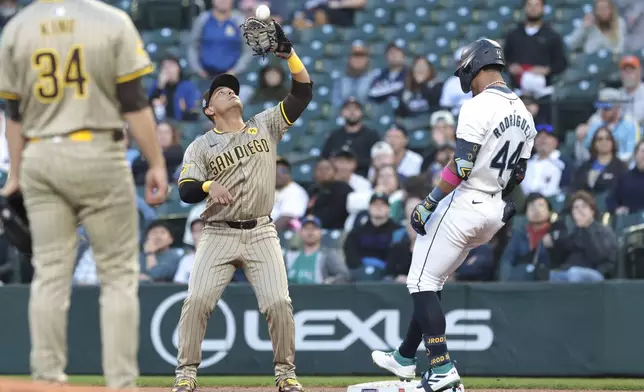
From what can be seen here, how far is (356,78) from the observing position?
50.3 feet

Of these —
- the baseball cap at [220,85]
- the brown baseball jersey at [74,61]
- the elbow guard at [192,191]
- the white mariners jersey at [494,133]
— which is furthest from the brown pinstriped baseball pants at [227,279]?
the brown baseball jersey at [74,61]

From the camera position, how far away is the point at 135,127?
566cm

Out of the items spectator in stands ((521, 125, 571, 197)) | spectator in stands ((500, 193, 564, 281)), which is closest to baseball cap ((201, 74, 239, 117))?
spectator in stands ((500, 193, 564, 281))

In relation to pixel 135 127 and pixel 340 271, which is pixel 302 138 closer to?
pixel 340 271

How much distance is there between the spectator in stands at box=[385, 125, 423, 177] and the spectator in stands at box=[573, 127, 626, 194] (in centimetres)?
178

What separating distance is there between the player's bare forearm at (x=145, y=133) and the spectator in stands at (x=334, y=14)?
11.1 meters

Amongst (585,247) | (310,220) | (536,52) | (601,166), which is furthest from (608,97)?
(310,220)

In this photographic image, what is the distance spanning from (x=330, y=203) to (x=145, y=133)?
276 inches

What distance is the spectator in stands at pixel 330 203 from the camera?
41.0 feet

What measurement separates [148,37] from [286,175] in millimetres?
4897

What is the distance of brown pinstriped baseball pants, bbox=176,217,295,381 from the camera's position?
7618 millimetres

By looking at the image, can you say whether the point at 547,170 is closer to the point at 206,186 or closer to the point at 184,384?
the point at 206,186

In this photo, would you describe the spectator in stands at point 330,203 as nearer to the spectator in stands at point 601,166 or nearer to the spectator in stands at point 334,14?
the spectator in stands at point 601,166

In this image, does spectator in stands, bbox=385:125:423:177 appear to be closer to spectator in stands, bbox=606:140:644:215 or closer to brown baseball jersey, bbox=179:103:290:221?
spectator in stands, bbox=606:140:644:215
